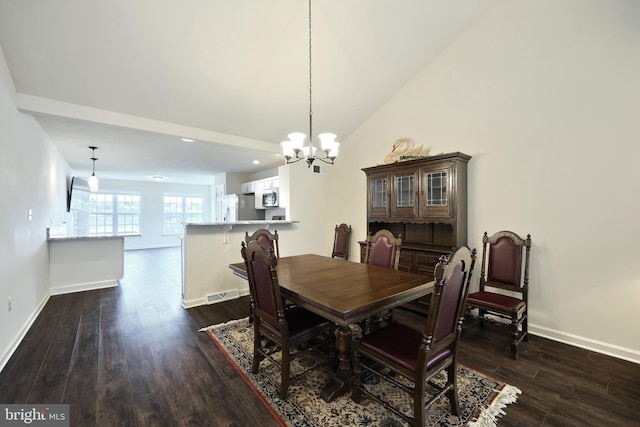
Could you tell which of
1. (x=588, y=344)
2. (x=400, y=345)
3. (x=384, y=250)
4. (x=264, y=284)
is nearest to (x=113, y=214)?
(x=264, y=284)

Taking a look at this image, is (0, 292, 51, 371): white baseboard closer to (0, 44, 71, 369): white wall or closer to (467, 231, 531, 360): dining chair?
(0, 44, 71, 369): white wall

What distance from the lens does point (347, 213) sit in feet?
16.4

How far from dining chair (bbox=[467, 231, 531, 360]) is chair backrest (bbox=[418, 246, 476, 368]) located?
122cm

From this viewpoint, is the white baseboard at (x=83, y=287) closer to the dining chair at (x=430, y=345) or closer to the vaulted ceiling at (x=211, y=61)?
the vaulted ceiling at (x=211, y=61)

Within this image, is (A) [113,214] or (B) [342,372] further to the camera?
(A) [113,214]

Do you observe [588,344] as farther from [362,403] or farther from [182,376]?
[182,376]

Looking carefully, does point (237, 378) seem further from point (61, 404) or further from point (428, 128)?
point (428, 128)

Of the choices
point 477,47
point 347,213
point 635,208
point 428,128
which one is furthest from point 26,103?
point 635,208

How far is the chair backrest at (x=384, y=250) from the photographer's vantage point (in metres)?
2.71

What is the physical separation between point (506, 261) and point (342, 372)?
2.20 metres

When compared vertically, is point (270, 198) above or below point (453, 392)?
above

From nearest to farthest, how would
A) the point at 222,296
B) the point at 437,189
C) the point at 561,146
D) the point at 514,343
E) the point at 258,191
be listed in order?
the point at 514,343 < the point at 561,146 < the point at 437,189 < the point at 222,296 < the point at 258,191

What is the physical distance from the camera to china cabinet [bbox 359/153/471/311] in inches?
127

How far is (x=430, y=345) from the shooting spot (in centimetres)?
144
